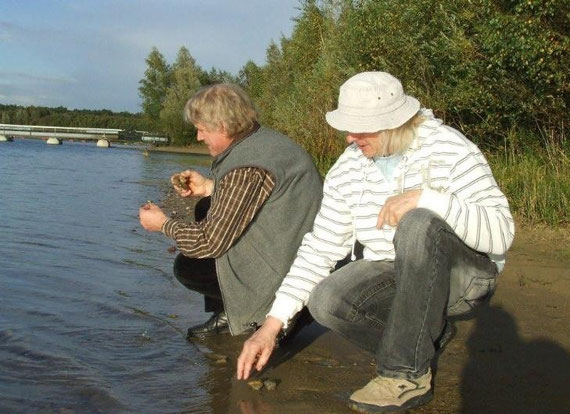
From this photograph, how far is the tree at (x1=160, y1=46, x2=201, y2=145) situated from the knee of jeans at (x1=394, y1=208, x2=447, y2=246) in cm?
5633

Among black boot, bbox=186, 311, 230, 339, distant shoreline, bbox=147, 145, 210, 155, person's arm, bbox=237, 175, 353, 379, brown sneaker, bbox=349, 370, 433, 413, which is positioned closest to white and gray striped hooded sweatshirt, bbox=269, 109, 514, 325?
person's arm, bbox=237, 175, 353, 379

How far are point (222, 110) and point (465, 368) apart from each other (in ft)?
5.87

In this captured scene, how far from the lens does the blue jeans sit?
2756 mm

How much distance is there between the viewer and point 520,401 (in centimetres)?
304

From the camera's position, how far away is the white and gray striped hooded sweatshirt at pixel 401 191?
110 inches

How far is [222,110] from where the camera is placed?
151 inches

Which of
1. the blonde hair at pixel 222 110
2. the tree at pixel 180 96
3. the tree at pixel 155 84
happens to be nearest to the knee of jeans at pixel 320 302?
the blonde hair at pixel 222 110

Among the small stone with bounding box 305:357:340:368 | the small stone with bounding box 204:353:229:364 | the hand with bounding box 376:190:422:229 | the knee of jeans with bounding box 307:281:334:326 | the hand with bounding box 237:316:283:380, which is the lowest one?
the small stone with bounding box 204:353:229:364

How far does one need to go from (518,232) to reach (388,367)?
5.30 m

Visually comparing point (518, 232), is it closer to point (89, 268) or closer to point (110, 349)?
point (89, 268)

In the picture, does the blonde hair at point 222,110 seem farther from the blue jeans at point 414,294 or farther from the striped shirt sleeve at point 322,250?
the blue jeans at point 414,294

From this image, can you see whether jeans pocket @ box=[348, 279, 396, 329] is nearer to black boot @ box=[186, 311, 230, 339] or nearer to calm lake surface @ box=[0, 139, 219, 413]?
calm lake surface @ box=[0, 139, 219, 413]

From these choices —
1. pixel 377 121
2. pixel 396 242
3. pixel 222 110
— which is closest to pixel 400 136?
pixel 377 121

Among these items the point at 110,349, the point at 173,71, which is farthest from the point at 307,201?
the point at 173,71
